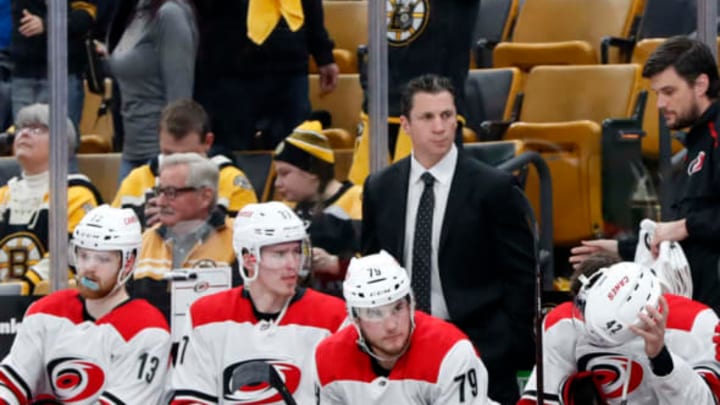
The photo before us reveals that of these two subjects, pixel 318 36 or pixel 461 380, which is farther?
pixel 318 36

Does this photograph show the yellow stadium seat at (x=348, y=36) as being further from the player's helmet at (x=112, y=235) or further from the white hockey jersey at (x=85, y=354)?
the white hockey jersey at (x=85, y=354)

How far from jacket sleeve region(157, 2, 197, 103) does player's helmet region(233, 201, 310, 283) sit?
0.84 meters

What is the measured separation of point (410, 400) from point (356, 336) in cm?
24

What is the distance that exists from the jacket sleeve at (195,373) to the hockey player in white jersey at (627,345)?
0.96m

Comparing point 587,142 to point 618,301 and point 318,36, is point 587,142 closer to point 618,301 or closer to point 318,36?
point 318,36

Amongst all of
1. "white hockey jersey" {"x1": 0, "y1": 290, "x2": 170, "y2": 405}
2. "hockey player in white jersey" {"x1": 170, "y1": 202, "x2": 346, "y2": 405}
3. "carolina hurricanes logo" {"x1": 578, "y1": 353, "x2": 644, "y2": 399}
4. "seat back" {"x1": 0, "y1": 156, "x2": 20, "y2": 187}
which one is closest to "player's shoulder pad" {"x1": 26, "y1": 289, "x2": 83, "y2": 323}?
"white hockey jersey" {"x1": 0, "y1": 290, "x2": 170, "y2": 405}

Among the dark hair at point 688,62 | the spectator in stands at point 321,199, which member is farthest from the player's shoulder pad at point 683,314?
the spectator in stands at point 321,199

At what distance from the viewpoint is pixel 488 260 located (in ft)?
18.1

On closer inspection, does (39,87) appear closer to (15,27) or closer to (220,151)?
(15,27)

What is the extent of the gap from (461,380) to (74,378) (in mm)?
1370

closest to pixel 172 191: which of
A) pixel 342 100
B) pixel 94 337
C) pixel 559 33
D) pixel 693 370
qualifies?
pixel 342 100

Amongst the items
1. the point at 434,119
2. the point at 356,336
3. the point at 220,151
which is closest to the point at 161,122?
the point at 220,151

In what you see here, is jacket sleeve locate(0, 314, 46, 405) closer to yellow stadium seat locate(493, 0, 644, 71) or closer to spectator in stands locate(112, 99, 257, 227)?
spectator in stands locate(112, 99, 257, 227)

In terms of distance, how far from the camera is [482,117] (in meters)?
6.05
